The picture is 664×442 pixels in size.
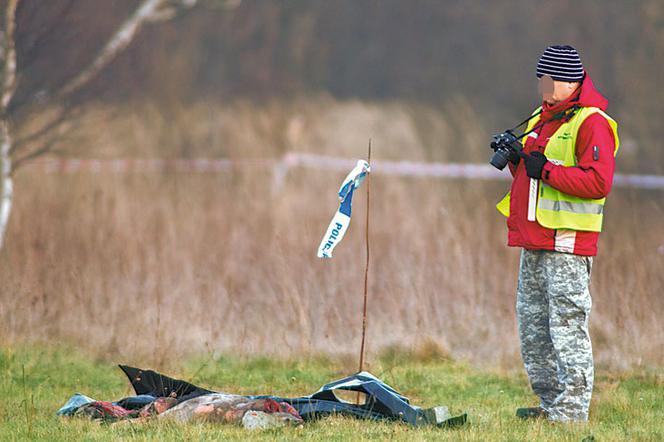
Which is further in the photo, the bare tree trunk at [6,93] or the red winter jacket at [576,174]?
the bare tree trunk at [6,93]

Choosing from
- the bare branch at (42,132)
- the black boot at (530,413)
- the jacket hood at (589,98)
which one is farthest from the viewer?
the bare branch at (42,132)

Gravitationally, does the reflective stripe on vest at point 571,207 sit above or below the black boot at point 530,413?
above

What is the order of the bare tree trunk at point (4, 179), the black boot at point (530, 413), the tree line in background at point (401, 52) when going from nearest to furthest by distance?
1. the black boot at point (530, 413)
2. the bare tree trunk at point (4, 179)
3. the tree line in background at point (401, 52)

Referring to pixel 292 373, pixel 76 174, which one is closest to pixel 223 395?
pixel 292 373

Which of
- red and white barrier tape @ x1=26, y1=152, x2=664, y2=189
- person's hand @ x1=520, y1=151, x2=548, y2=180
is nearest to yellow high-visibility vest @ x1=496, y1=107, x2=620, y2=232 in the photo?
person's hand @ x1=520, y1=151, x2=548, y2=180

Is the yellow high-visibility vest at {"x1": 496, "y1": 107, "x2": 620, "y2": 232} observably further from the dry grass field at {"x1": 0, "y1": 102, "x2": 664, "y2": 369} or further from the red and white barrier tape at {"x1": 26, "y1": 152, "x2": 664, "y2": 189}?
the red and white barrier tape at {"x1": 26, "y1": 152, "x2": 664, "y2": 189}

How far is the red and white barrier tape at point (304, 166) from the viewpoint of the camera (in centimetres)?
1958

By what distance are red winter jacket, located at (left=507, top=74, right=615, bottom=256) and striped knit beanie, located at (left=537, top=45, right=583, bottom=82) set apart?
0.26ft

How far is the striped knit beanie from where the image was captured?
605 cm

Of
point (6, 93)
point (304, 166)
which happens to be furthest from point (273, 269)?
point (304, 166)

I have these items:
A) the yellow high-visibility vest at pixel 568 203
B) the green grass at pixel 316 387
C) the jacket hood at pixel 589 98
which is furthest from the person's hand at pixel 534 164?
the green grass at pixel 316 387

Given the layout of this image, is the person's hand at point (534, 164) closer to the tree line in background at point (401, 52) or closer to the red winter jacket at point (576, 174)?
the red winter jacket at point (576, 174)

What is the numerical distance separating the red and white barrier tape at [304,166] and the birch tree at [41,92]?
9.74ft

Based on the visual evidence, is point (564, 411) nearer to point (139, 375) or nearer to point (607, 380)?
point (607, 380)
